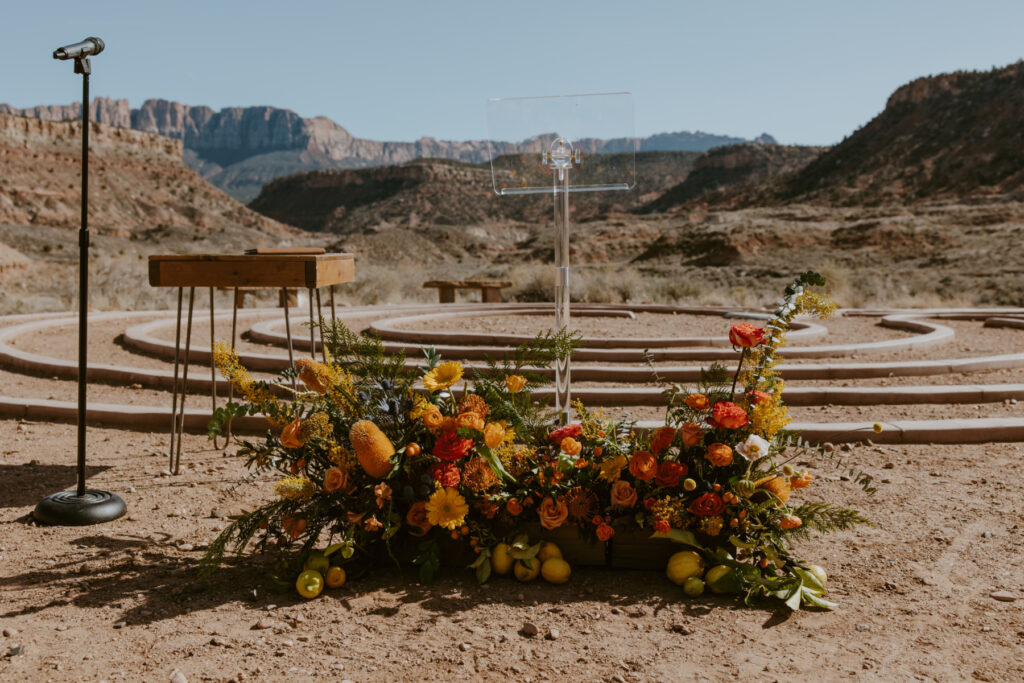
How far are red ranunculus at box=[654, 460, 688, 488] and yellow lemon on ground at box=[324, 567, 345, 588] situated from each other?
120 centimetres

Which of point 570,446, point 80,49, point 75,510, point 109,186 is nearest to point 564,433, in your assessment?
point 570,446

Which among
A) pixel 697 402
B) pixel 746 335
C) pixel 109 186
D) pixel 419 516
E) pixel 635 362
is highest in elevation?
pixel 109 186

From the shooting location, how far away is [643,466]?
2.94 metres

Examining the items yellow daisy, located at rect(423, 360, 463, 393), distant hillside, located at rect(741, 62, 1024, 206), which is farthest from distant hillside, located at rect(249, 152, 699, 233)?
yellow daisy, located at rect(423, 360, 463, 393)

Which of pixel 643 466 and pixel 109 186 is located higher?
pixel 109 186

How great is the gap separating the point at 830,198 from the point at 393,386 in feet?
145

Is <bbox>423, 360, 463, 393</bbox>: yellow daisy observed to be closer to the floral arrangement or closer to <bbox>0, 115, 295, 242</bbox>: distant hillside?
the floral arrangement

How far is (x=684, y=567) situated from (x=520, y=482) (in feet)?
2.22

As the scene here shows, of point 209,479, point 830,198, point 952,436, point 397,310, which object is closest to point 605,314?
point 397,310

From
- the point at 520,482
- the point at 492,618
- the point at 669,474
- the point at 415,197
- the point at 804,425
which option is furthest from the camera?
the point at 415,197

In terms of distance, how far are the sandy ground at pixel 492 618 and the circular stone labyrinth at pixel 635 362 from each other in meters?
0.91

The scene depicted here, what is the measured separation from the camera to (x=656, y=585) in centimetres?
300

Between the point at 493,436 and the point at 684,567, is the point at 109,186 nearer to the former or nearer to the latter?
the point at 493,436

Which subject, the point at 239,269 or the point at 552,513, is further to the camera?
the point at 239,269
